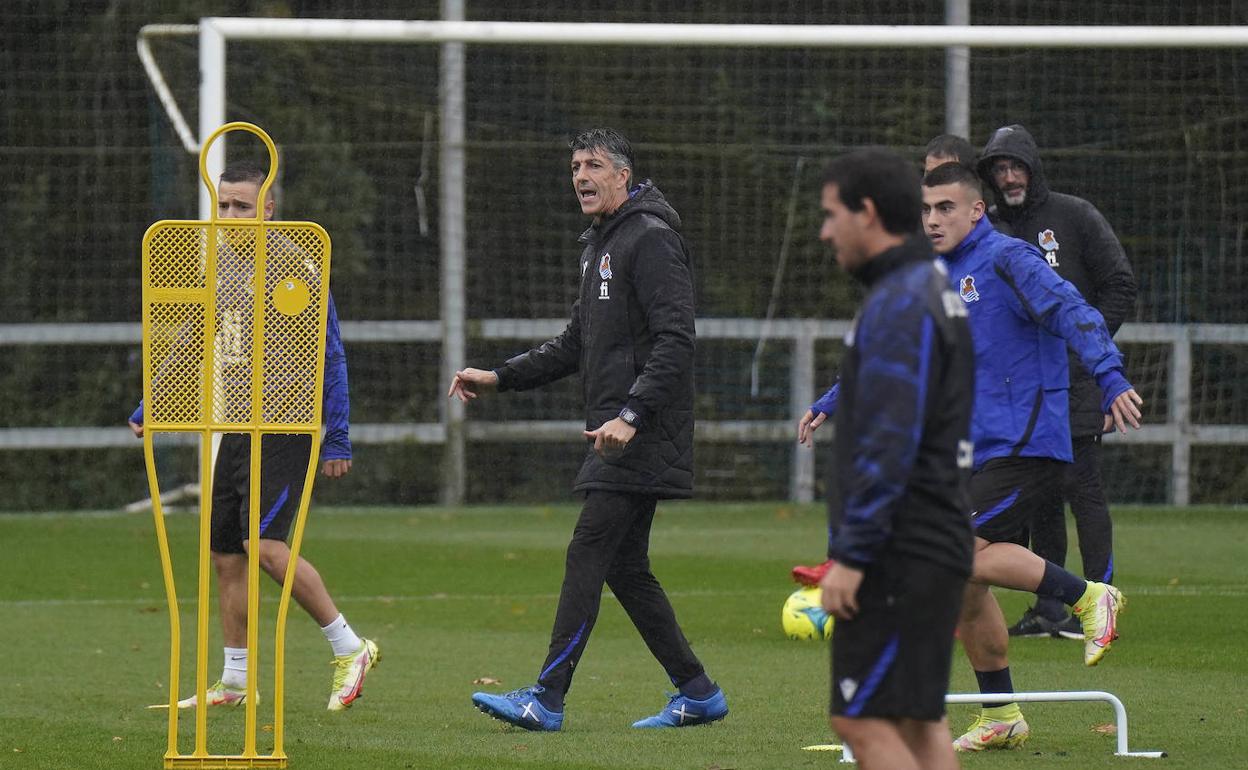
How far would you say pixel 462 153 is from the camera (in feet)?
49.9

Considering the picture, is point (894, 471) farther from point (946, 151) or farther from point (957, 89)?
point (957, 89)

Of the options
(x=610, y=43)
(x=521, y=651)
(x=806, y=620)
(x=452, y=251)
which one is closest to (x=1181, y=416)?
(x=610, y=43)

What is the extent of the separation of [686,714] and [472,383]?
1.37 m

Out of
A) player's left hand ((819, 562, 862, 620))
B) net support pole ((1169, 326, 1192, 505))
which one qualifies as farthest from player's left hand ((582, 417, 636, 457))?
net support pole ((1169, 326, 1192, 505))

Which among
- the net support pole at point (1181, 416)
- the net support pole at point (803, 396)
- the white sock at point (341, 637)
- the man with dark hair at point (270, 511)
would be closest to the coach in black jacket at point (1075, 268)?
the man with dark hair at point (270, 511)

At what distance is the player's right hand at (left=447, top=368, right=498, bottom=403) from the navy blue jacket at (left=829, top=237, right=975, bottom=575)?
285cm

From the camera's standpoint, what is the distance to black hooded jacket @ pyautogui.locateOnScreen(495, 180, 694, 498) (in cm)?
635

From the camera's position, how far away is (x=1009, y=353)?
5957mm

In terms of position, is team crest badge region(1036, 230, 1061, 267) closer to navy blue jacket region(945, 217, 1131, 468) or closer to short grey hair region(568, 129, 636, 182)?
navy blue jacket region(945, 217, 1131, 468)

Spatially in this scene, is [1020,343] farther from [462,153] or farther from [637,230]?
[462,153]

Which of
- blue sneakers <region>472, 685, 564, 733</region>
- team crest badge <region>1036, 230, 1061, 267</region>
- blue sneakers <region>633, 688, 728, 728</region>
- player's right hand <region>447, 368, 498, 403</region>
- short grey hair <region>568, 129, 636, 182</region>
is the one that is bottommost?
blue sneakers <region>633, 688, 728, 728</region>

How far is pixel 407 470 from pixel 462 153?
8.80 ft

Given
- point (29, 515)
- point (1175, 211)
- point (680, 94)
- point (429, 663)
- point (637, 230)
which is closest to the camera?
point (637, 230)

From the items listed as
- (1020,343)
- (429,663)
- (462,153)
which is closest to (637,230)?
(1020,343)
